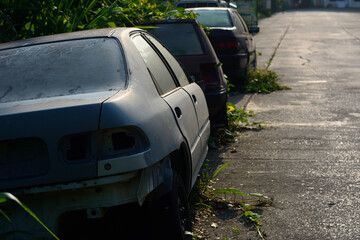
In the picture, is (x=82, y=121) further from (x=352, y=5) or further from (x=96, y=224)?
(x=352, y=5)

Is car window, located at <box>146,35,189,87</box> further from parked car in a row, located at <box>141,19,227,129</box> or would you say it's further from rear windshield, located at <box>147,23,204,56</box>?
rear windshield, located at <box>147,23,204,56</box>

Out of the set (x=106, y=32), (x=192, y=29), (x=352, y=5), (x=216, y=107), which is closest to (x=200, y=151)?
(x=106, y=32)

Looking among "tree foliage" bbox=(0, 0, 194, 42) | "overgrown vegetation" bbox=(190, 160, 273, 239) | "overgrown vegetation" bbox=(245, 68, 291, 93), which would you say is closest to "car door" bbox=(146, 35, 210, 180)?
"overgrown vegetation" bbox=(190, 160, 273, 239)

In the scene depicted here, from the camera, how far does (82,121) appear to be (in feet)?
10.9

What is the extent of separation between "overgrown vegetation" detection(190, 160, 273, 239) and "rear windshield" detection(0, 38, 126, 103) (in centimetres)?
174

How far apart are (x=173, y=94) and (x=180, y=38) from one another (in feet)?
11.6

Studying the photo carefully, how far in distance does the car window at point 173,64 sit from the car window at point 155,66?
252 millimetres

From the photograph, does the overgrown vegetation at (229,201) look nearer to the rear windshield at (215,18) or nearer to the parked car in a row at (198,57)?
the parked car in a row at (198,57)

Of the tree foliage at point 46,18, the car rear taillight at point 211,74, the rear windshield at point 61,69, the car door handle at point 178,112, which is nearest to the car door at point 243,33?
the car rear taillight at point 211,74

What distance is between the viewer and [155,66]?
15.5ft

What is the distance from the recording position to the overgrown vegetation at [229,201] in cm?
526

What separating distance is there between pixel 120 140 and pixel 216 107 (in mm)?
4538

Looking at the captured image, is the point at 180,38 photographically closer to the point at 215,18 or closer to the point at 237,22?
the point at 215,18

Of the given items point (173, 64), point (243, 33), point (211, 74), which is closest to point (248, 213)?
point (173, 64)
